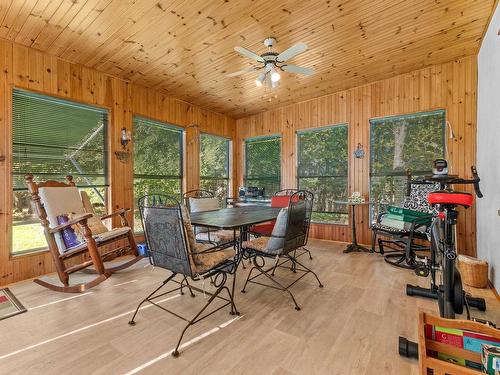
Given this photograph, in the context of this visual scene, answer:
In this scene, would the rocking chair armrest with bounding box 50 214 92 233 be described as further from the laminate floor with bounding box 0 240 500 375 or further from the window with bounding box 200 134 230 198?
the window with bounding box 200 134 230 198

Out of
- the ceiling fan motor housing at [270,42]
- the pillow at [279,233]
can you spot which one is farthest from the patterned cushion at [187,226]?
the ceiling fan motor housing at [270,42]

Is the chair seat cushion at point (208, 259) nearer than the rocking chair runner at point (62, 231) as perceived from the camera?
Yes

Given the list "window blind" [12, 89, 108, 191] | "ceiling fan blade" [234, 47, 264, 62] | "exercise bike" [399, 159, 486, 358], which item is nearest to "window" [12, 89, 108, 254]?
"window blind" [12, 89, 108, 191]

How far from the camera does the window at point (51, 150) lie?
305 centimetres

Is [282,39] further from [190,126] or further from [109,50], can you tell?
[190,126]

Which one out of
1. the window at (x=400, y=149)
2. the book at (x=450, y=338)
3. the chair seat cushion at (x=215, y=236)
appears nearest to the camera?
the book at (x=450, y=338)

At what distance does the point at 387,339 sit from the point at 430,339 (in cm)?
49

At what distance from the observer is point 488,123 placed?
2.86 metres

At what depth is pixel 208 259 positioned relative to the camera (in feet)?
6.66

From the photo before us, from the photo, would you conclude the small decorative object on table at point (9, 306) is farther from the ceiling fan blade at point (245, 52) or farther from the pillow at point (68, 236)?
the ceiling fan blade at point (245, 52)

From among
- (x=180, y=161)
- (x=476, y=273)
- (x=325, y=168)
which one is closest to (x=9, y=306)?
(x=180, y=161)

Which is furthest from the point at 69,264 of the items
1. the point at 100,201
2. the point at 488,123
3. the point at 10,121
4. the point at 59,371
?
the point at 488,123

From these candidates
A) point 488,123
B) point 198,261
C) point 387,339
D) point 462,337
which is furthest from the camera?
point 488,123

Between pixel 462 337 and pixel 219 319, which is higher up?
pixel 462 337
